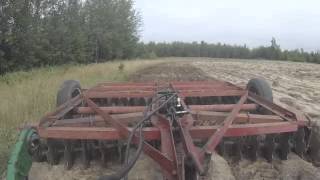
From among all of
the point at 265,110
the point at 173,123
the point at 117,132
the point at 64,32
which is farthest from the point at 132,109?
the point at 64,32

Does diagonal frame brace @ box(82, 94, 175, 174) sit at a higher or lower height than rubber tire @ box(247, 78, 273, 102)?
lower

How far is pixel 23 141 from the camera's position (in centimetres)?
484

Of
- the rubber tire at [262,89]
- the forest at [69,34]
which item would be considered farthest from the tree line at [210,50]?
the rubber tire at [262,89]

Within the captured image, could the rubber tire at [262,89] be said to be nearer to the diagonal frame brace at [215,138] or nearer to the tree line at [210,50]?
the diagonal frame brace at [215,138]

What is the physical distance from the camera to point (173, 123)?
16.2ft

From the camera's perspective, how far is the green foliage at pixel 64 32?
88.4ft

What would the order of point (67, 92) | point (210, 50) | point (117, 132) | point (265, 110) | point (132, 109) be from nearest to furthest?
point (117, 132) < point (132, 109) < point (265, 110) < point (67, 92) < point (210, 50)

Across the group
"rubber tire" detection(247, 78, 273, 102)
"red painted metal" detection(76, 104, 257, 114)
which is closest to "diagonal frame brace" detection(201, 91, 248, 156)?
"red painted metal" detection(76, 104, 257, 114)

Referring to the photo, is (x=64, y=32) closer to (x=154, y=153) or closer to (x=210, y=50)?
(x=154, y=153)

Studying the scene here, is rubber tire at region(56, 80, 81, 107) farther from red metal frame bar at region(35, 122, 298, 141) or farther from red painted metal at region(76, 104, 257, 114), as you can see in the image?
red metal frame bar at region(35, 122, 298, 141)

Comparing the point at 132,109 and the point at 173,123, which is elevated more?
the point at 173,123

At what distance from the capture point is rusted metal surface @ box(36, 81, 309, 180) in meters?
4.36

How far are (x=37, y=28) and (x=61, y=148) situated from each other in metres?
24.5

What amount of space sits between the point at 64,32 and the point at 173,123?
29.1 meters
